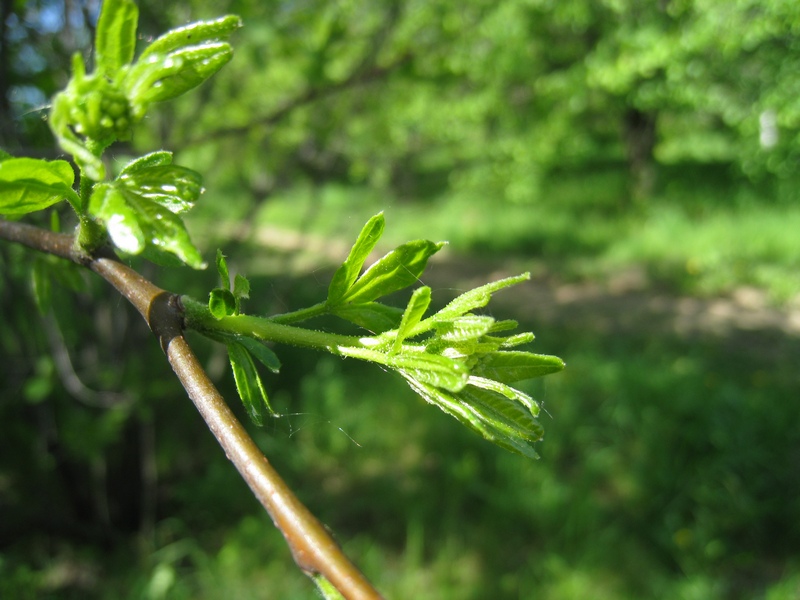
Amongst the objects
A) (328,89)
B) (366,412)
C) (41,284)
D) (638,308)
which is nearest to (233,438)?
(41,284)

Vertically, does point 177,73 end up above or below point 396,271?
above

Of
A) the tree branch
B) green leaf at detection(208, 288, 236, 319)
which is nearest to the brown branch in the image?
green leaf at detection(208, 288, 236, 319)

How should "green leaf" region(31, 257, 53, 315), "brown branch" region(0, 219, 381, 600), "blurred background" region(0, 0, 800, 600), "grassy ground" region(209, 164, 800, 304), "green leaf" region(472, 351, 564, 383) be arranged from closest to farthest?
"brown branch" region(0, 219, 381, 600)
"green leaf" region(472, 351, 564, 383)
"green leaf" region(31, 257, 53, 315)
"blurred background" region(0, 0, 800, 600)
"grassy ground" region(209, 164, 800, 304)

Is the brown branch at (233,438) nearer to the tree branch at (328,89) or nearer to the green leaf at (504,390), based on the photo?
the green leaf at (504,390)

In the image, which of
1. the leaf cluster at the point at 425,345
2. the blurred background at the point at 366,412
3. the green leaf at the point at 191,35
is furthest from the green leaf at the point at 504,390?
the blurred background at the point at 366,412

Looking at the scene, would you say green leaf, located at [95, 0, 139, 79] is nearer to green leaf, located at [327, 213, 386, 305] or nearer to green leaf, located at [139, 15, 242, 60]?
green leaf, located at [139, 15, 242, 60]

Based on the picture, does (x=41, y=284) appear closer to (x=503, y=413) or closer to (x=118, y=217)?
(x=118, y=217)
